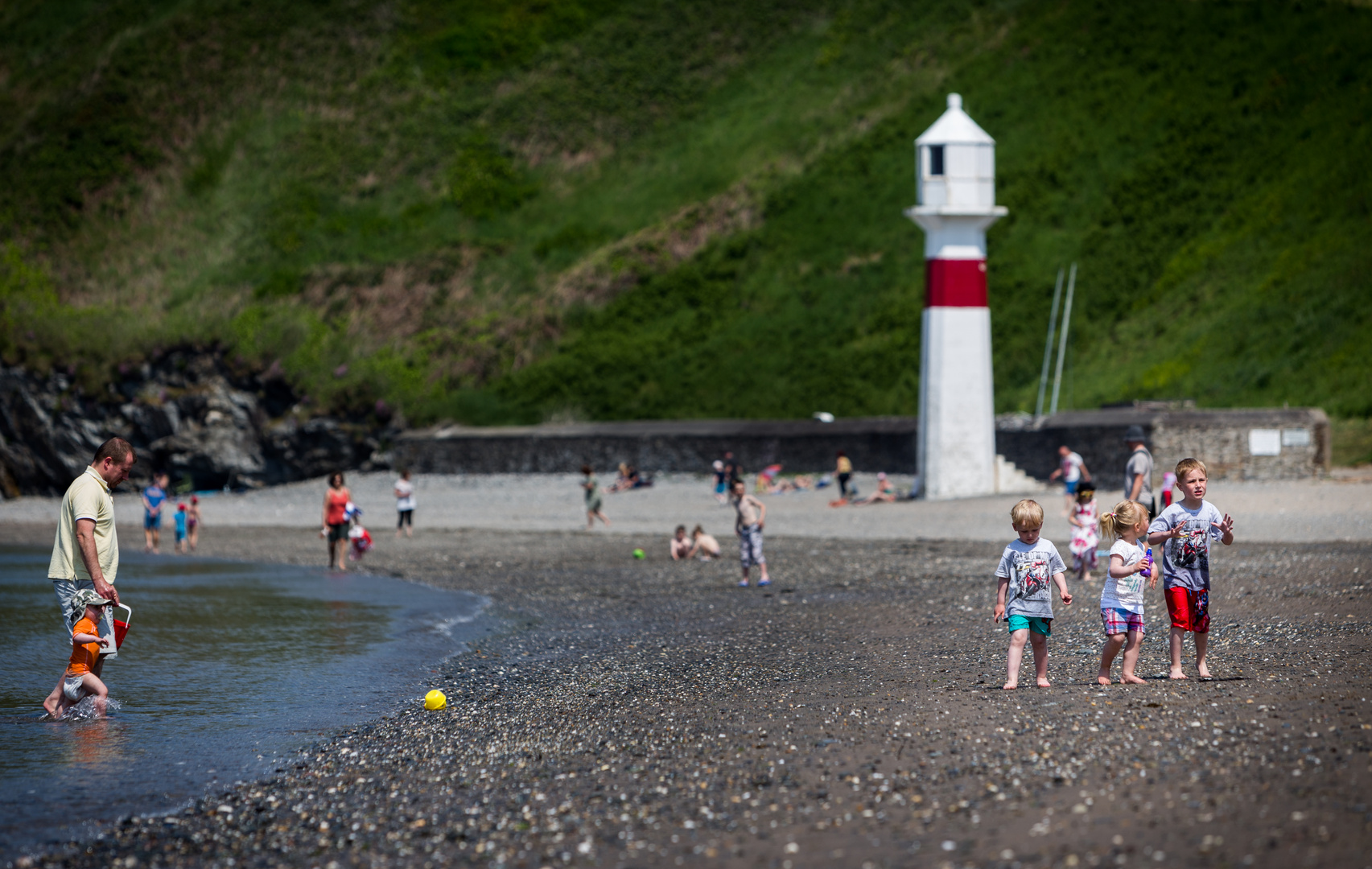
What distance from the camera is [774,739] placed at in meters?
8.64

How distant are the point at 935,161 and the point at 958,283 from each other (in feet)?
9.10

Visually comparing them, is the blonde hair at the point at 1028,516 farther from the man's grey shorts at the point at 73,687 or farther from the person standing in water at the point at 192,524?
the person standing in water at the point at 192,524

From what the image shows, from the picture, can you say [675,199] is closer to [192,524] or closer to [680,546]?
[192,524]

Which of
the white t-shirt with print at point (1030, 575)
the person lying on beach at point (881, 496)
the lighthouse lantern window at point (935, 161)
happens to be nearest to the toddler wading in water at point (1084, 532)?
the white t-shirt with print at point (1030, 575)

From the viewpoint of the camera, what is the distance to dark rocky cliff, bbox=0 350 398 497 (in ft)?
149

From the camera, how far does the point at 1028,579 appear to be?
912 cm

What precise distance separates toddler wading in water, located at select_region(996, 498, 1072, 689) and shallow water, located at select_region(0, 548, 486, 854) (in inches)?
196

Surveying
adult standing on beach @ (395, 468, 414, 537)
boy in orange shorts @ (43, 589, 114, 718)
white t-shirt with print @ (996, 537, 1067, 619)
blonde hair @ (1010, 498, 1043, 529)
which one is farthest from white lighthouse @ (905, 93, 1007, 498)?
boy in orange shorts @ (43, 589, 114, 718)

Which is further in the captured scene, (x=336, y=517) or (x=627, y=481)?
(x=627, y=481)

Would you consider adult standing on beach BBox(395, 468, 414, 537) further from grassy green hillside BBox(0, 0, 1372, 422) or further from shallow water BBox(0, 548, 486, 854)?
grassy green hillside BBox(0, 0, 1372, 422)

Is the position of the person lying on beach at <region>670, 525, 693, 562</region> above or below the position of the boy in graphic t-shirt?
below

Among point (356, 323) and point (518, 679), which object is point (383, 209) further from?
point (518, 679)

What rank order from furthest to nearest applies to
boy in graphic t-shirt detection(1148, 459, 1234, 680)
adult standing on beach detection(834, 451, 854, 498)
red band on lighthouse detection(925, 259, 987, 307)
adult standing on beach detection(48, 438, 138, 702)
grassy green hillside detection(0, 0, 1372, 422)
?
grassy green hillside detection(0, 0, 1372, 422), adult standing on beach detection(834, 451, 854, 498), red band on lighthouse detection(925, 259, 987, 307), adult standing on beach detection(48, 438, 138, 702), boy in graphic t-shirt detection(1148, 459, 1234, 680)

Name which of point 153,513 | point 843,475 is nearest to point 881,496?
point 843,475
